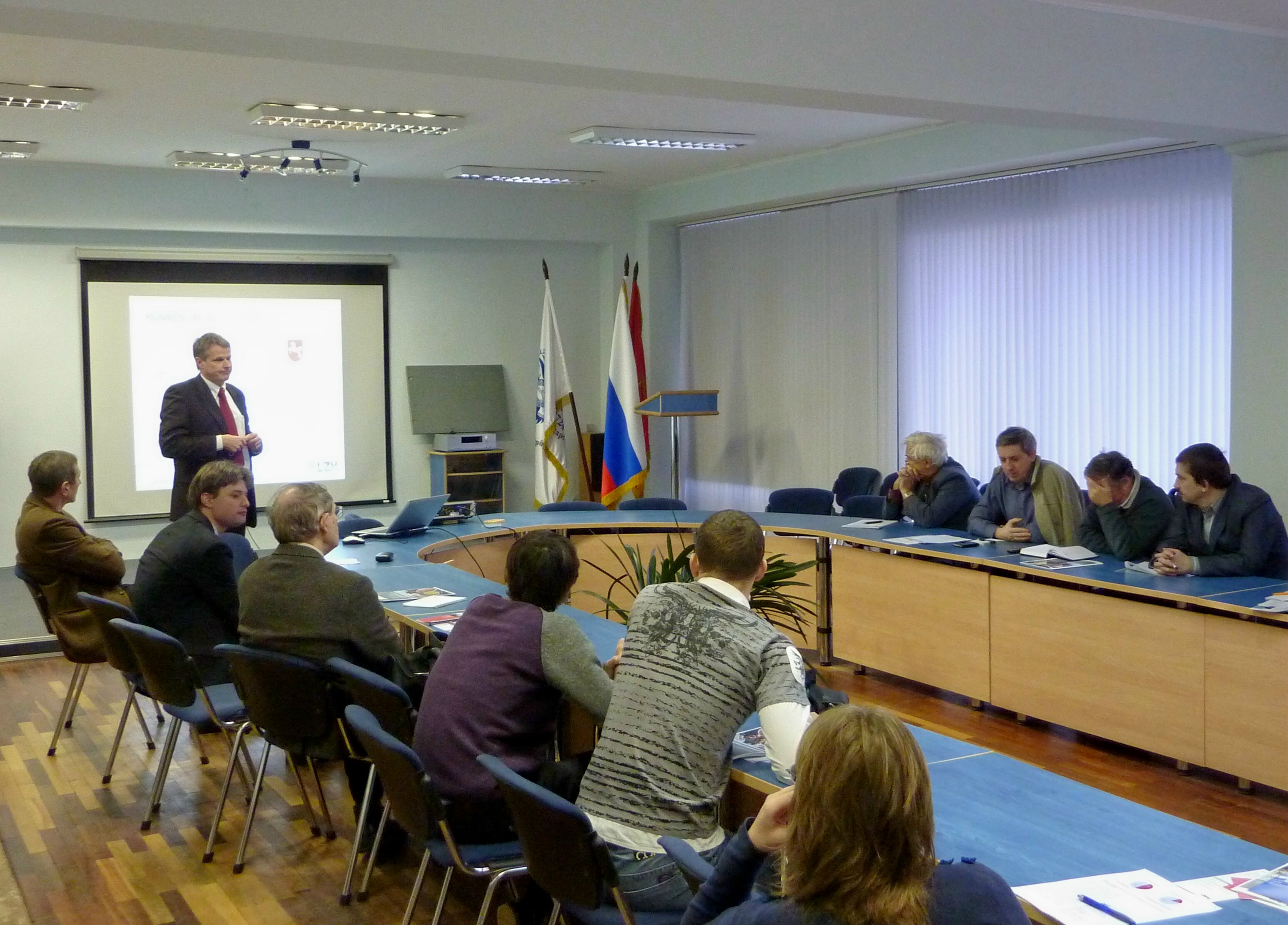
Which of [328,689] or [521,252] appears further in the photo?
[521,252]

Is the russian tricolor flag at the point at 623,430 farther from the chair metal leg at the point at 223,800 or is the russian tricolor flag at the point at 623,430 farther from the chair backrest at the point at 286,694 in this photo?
the chair backrest at the point at 286,694

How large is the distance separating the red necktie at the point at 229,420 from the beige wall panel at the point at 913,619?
2.95 m

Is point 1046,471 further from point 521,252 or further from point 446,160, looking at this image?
point 521,252

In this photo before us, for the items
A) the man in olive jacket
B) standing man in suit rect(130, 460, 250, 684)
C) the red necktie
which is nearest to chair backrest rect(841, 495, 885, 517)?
the man in olive jacket

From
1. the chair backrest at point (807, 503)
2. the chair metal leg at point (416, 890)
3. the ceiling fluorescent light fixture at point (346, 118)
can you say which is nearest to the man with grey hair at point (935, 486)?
the chair backrest at point (807, 503)

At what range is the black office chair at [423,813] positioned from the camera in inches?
107

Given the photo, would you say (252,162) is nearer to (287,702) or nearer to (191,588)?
(191,588)

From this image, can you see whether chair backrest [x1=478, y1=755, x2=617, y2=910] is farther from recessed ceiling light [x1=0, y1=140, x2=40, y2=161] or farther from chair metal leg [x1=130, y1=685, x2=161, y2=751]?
recessed ceiling light [x1=0, y1=140, x2=40, y2=161]

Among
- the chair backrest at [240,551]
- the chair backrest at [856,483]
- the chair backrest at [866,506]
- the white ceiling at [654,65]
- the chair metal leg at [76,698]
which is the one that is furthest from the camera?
the chair backrest at [856,483]

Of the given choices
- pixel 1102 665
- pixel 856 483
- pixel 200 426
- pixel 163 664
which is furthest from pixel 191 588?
pixel 856 483

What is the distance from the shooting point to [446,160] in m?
8.74

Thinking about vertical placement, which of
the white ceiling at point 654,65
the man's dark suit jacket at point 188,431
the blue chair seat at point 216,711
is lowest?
the blue chair seat at point 216,711

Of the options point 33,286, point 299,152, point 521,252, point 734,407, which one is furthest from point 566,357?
point 33,286

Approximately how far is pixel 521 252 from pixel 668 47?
21.3 feet
